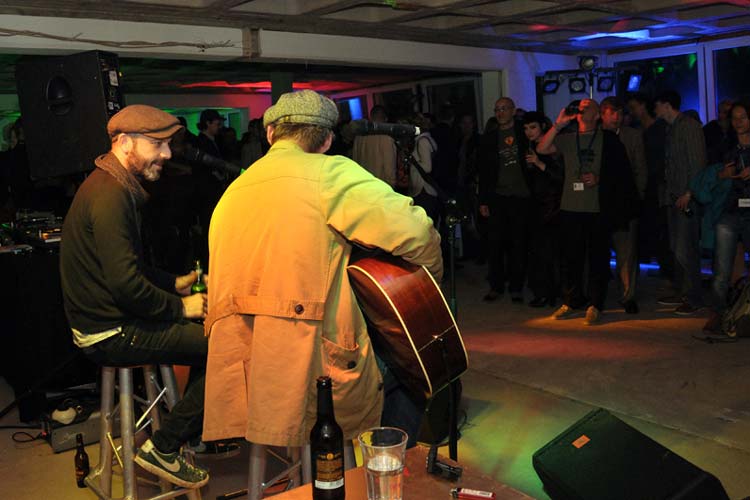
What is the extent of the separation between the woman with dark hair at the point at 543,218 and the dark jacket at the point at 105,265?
3.90 m

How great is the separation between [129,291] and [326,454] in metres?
1.20

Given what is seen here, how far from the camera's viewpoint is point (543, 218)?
6184 millimetres

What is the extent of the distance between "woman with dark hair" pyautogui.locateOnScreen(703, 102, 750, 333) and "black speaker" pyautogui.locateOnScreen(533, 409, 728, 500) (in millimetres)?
3094

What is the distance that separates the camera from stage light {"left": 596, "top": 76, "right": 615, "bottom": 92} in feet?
29.7

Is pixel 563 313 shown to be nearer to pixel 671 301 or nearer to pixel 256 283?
pixel 671 301

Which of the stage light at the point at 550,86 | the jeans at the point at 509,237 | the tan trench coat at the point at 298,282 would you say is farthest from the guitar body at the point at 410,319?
the stage light at the point at 550,86

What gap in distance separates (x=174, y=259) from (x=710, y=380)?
3411 millimetres

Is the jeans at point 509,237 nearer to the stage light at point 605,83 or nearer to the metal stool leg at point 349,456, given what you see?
the stage light at point 605,83

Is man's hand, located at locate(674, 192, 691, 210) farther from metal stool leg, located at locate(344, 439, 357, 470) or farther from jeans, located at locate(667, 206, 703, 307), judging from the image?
metal stool leg, located at locate(344, 439, 357, 470)

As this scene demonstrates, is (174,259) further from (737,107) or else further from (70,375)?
(737,107)

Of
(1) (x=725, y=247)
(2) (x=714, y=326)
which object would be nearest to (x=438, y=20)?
(1) (x=725, y=247)

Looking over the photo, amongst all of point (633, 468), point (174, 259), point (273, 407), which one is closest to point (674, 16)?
point (174, 259)

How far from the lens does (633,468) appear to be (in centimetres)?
245

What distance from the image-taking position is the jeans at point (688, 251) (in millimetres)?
5883
